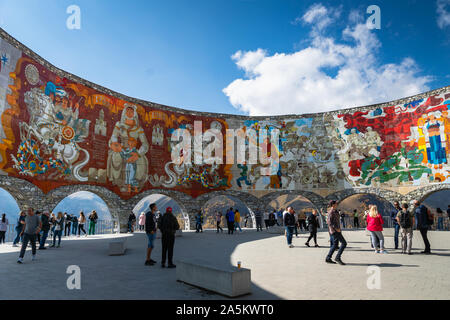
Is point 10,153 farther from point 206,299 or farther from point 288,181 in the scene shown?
point 288,181

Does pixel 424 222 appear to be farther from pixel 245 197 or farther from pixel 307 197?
pixel 245 197

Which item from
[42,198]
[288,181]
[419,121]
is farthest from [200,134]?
[419,121]

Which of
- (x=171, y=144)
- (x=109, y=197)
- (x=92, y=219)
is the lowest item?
(x=92, y=219)

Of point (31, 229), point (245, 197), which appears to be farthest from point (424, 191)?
point (31, 229)

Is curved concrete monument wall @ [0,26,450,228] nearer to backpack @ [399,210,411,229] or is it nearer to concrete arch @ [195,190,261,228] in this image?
concrete arch @ [195,190,261,228]

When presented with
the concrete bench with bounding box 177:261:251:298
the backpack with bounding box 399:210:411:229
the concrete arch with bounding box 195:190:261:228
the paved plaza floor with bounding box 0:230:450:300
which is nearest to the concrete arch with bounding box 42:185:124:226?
the concrete arch with bounding box 195:190:261:228

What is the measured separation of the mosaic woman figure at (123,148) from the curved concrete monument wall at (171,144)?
0.27 ft

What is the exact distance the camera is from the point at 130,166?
22.0 meters

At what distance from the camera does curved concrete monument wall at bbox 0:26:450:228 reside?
1630 cm

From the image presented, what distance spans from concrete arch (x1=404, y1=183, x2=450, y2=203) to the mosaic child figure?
22543 mm

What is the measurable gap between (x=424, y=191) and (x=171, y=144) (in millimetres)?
21450

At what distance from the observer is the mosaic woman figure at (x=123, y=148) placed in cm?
2119

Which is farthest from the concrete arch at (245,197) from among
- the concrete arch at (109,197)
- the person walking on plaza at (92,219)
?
the person walking on plaza at (92,219)
